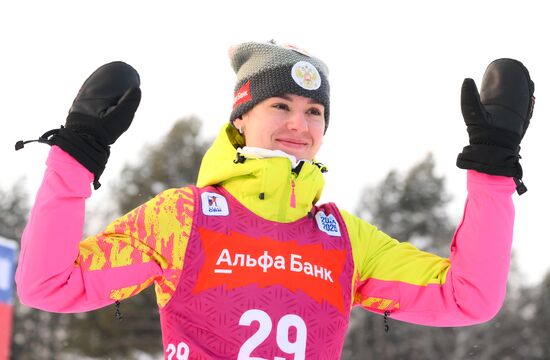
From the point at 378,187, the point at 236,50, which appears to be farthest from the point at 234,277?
the point at 378,187

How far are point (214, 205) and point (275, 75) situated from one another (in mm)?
632

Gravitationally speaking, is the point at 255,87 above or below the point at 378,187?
below

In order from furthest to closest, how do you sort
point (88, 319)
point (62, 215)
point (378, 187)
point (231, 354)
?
1. point (378, 187)
2. point (88, 319)
3. point (231, 354)
4. point (62, 215)

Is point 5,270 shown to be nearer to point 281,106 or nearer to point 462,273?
point 281,106

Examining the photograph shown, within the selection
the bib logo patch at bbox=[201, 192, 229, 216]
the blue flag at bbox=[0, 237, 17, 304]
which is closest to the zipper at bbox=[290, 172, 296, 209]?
the bib logo patch at bbox=[201, 192, 229, 216]

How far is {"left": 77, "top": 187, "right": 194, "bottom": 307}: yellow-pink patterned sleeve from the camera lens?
2744mm

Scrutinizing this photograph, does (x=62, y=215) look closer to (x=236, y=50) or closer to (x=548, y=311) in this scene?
(x=236, y=50)

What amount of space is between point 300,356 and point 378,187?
2931cm

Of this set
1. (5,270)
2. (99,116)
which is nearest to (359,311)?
(5,270)

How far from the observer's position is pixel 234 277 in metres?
2.83

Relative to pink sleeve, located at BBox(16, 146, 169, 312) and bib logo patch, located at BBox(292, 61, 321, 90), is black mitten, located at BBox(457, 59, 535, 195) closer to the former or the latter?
bib logo patch, located at BBox(292, 61, 321, 90)

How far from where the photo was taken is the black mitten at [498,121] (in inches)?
109

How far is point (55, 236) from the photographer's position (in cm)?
256

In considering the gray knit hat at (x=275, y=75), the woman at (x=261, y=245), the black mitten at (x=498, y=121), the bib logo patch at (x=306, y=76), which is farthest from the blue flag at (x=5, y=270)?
the black mitten at (x=498, y=121)
